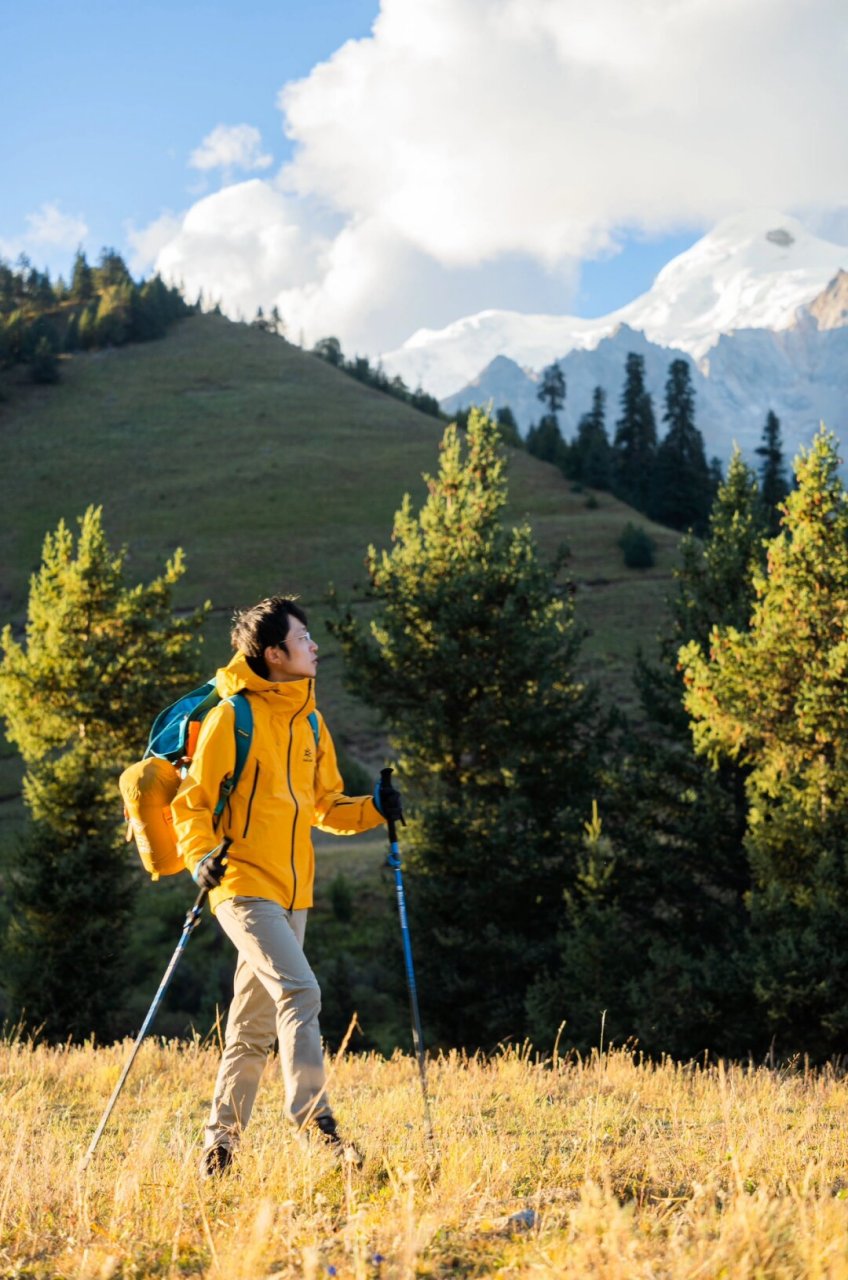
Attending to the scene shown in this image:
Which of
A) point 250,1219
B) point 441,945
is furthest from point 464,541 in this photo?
point 250,1219

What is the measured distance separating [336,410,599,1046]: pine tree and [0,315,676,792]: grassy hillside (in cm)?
1989

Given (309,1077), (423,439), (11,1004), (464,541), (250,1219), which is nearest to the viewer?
(250,1219)

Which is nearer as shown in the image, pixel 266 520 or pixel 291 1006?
pixel 291 1006

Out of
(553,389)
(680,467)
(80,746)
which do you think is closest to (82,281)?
(553,389)

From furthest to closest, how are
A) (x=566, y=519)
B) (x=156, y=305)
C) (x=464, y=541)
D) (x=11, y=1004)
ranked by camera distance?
1. (x=156, y=305)
2. (x=566, y=519)
3. (x=464, y=541)
4. (x=11, y=1004)

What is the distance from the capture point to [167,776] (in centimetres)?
463

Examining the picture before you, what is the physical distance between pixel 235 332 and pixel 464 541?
383 ft

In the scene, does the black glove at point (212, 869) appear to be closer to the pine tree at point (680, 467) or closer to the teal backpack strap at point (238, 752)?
the teal backpack strap at point (238, 752)

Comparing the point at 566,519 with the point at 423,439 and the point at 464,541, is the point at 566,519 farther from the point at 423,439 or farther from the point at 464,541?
the point at 464,541

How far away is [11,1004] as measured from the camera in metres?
19.3

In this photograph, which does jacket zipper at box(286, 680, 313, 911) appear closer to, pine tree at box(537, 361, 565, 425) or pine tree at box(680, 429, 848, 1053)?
pine tree at box(680, 429, 848, 1053)

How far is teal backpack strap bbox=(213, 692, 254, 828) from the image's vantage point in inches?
179

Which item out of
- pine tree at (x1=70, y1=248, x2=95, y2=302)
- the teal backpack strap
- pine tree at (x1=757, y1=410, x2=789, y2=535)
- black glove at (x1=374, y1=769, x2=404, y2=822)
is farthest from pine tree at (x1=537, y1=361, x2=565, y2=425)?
the teal backpack strap

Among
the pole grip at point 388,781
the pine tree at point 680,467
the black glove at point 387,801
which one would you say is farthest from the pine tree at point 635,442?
the black glove at point 387,801
